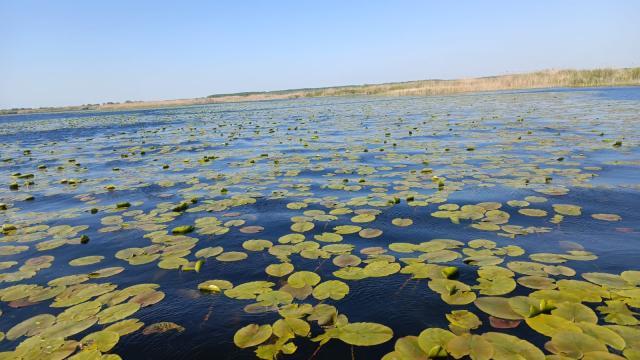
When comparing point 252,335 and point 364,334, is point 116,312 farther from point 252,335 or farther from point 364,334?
point 364,334

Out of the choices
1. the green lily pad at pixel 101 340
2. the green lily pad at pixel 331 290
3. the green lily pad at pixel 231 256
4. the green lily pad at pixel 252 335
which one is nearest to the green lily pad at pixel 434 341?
the green lily pad at pixel 331 290

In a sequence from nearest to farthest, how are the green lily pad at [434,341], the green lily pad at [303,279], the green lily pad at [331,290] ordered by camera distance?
the green lily pad at [434,341] < the green lily pad at [331,290] < the green lily pad at [303,279]

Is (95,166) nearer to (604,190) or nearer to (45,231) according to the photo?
(45,231)

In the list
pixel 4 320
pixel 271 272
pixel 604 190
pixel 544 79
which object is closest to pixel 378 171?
pixel 604 190

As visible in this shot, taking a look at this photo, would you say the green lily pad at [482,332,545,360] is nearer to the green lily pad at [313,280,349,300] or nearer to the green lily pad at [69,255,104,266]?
the green lily pad at [313,280,349,300]

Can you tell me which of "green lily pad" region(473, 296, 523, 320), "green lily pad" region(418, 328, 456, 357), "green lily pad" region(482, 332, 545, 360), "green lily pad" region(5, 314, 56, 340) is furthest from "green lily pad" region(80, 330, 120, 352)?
"green lily pad" region(473, 296, 523, 320)

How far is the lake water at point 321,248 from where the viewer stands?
2736 mm

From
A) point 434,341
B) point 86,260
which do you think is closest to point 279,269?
point 434,341

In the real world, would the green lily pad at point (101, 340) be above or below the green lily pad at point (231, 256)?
above

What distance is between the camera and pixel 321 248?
425 cm

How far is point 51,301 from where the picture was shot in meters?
3.32

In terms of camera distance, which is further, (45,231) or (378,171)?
(378,171)

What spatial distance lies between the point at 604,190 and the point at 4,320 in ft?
25.9

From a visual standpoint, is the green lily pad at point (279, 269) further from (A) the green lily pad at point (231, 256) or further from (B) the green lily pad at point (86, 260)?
(B) the green lily pad at point (86, 260)
